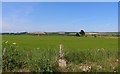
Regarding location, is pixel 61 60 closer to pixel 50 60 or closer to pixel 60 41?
pixel 50 60

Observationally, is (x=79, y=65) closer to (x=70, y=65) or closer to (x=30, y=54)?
(x=70, y=65)

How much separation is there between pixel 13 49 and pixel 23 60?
459 millimetres

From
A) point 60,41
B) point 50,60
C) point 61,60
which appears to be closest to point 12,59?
point 50,60

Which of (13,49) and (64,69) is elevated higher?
(13,49)

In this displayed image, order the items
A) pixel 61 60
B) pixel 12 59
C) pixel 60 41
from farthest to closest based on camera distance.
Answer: pixel 60 41 → pixel 61 60 → pixel 12 59

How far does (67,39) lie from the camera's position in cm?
1426

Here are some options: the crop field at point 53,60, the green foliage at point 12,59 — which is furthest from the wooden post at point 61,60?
the green foliage at point 12,59

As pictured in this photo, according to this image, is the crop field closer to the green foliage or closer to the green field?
the green foliage

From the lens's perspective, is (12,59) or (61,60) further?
(61,60)

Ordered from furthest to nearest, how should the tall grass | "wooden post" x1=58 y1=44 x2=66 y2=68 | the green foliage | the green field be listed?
the green field < "wooden post" x1=58 y1=44 x2=66 y2=68 < the green foliage < the tall grass

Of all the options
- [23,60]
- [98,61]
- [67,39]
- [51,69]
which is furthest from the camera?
[67,39]

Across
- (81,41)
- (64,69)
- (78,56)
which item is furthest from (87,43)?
(64,69)

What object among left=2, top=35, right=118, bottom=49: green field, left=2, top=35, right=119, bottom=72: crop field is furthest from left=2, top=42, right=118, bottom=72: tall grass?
left=2, top=35, right=118, bottom=49: green field

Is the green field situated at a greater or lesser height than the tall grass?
greater
